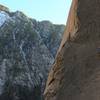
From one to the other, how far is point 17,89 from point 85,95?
2528 centimetres

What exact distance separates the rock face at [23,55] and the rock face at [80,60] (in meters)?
24.6

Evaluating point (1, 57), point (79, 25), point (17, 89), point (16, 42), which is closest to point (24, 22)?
point (16, 42)

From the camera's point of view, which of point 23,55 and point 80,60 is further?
point 23,55

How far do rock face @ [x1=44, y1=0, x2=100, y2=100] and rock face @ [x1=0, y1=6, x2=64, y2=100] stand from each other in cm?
2463

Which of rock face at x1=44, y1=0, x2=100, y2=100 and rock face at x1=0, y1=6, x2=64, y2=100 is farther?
rock face at x1=0, y1=6, x2=64, y2=100

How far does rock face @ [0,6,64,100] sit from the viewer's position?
30.1 m

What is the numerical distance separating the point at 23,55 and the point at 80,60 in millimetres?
28012

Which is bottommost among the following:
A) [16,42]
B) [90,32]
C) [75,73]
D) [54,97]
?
[16,42]

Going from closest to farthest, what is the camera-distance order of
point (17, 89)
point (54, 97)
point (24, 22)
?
point (54, 97) → point (17, 89) → point (24, 22)

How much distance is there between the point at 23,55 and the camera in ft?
107

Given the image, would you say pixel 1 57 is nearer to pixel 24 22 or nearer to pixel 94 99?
pixel 24 22

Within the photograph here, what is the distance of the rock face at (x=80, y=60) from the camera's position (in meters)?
4.62

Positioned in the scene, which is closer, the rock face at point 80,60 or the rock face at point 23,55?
the rock face at point 80,60

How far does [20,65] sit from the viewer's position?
1261 inches
